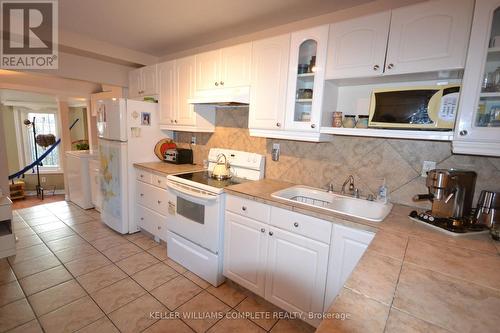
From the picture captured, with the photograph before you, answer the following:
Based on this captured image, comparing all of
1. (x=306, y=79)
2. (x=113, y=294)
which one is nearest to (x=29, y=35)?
(x=113, y=294)

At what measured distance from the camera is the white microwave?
142 centimetres

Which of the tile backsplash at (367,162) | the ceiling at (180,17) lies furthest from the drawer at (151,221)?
the ceiling at (180,17)

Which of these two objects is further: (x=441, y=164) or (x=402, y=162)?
(x=402, y=162)

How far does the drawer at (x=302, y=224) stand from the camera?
1544 millimetres

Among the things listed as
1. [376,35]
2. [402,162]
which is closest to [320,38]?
[376,35]

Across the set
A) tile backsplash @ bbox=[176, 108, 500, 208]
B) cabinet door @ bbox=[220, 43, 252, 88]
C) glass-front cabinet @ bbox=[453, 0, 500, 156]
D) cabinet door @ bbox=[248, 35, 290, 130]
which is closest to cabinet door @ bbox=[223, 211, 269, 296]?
tile backsplash @ bbox=[176, 108, 500, 208]

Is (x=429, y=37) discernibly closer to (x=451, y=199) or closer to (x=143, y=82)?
(x=451, y=199)

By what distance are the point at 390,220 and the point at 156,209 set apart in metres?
2.44

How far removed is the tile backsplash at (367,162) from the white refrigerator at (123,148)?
1311 mm

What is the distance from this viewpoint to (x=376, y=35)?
1.55m

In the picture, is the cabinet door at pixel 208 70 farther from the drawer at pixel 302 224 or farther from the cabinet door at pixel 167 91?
the drawer at pixel 302 224

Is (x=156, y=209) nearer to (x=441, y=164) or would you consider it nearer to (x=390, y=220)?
(x=390, y=220)

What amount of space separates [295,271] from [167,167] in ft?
6.46

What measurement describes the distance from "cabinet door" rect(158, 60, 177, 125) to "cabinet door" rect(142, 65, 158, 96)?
0.12 m
